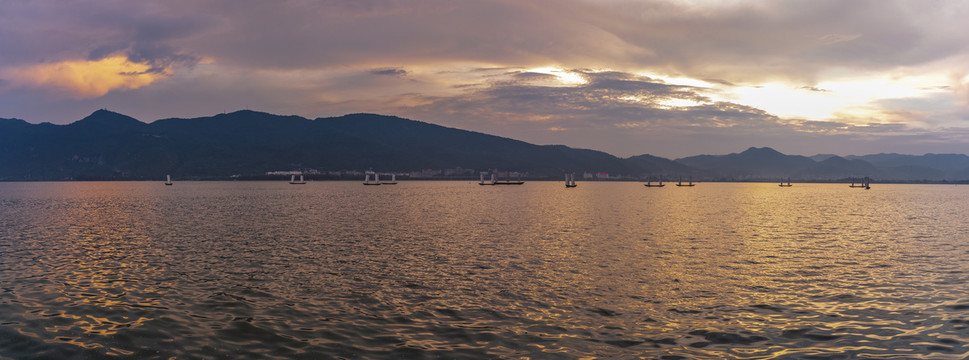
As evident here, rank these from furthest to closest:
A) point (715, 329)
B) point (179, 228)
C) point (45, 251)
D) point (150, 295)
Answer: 1. point (179, 228)
2. point (45, 251)
3. point (150, 295)
4. point (715, 329)

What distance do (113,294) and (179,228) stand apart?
37.8 metres

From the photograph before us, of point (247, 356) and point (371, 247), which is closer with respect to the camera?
point (247, 356)

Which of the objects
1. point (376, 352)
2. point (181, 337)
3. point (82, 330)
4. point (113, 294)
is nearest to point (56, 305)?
point (113, 294)

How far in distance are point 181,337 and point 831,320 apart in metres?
23.4

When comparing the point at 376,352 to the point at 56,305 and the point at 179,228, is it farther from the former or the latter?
the point at 179,228

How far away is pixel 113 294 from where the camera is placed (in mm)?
24734

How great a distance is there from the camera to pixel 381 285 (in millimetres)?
27453

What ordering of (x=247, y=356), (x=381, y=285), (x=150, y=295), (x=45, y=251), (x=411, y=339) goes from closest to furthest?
(x=247, y=356)
(x=411, y=339)
(x=150, y=295)
(x=381, y=285)
(x=45, y=251)

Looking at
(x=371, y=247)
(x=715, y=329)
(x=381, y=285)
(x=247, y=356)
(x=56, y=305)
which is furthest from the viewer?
(x=371, y=247)

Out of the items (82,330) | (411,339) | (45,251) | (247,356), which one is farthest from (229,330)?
(45,251)

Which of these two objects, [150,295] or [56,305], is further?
[150,295]

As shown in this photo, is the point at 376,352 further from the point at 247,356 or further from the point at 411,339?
the point at 247,356

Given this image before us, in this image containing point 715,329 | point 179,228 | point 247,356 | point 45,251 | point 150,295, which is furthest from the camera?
point 179,228

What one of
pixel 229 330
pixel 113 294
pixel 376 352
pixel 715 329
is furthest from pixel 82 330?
pixel 715 329
